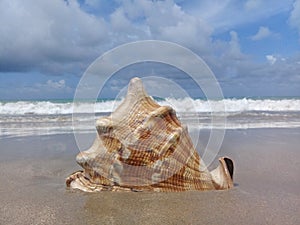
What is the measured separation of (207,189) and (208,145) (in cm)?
338

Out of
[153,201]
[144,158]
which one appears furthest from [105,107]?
[153,201]

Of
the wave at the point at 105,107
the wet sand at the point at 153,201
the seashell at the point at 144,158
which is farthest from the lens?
the wave at the point at 105,107

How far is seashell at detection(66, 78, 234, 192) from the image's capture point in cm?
315

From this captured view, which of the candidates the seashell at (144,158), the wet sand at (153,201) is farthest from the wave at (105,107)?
the seashell at (144,158)

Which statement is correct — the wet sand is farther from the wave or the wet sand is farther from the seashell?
the wave

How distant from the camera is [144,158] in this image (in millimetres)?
3146

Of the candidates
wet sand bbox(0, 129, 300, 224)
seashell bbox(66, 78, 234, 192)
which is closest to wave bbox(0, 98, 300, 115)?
wet sand bbox(0, 129, 300, 224)

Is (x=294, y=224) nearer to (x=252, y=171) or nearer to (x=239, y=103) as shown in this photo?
(x=252, y=171)

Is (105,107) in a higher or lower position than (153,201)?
higher

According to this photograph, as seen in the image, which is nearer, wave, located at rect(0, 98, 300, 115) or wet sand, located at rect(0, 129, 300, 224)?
wet sand, located at rect(0, 129, 300, 224)

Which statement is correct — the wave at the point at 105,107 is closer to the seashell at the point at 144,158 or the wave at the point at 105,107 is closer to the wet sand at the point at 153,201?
the wet sand at the point at 153,201

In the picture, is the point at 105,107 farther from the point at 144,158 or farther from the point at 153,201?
the point at 153,201

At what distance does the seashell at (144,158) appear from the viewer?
3152mm

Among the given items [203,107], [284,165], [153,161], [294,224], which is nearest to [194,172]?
[153,161]
